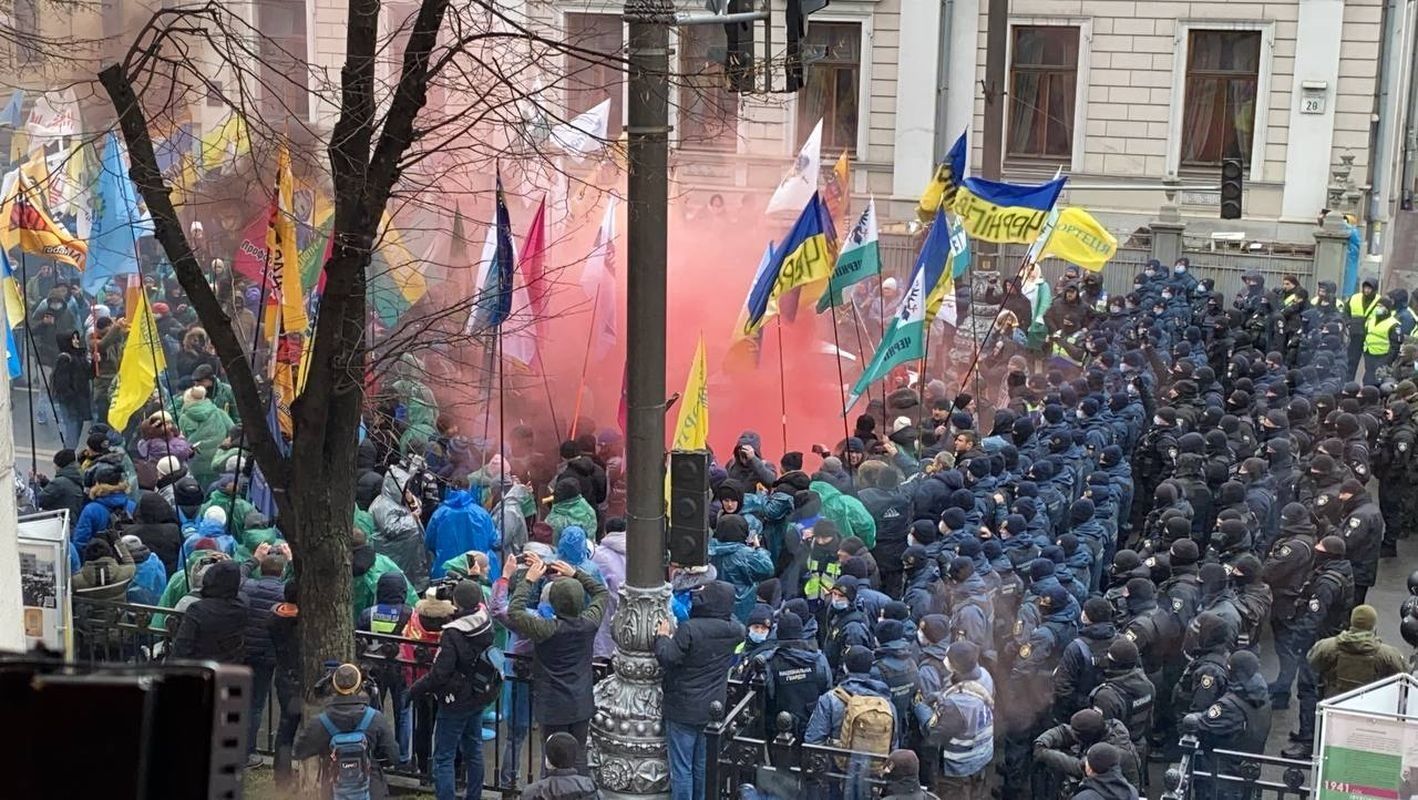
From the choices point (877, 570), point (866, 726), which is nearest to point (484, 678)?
point (866, 726)

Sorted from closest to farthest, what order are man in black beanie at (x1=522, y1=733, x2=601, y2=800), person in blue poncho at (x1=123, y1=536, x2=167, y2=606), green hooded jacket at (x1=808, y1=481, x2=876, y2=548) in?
man in black beanie at (x1=522, y1=733, x2=601, y2=800)
person in blue poncho at (x1=123, y1=536, x2=167, y2=606)
green hooded jacket at (x1=808, y1=481, x2=876, y2=548)

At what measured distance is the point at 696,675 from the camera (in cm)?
897

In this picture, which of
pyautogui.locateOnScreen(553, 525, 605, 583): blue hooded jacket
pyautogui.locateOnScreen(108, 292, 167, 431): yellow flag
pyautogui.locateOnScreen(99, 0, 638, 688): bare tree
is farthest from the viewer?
pyautogui.locateOnScreen(108, 292, 167, 431): yellow flag

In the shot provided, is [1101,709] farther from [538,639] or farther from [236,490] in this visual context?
[236,490]

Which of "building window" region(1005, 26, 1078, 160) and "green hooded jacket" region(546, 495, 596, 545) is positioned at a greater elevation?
"building window" region(1005, 26, 1078, 160)

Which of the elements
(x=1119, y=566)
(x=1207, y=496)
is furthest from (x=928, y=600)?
(x=1207, y=496)

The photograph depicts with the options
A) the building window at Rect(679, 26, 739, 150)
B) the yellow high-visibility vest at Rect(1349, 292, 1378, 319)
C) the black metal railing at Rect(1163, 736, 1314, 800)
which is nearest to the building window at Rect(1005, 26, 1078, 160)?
the building window at Rect(679, 26, 739, 150)

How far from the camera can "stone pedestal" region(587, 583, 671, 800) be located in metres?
8.65

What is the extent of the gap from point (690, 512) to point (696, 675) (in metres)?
1.05

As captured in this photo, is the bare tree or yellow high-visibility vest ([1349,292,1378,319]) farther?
yellow high-visibility vest ([1349,292,1378,319])

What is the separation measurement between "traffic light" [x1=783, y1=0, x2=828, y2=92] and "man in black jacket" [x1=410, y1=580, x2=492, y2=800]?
3134 millimetres

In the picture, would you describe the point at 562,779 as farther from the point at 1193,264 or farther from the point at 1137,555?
the point at 1193,264

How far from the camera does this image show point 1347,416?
1413 centimetres

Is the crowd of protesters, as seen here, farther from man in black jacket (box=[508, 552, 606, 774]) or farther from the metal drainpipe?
the metal drainpipe
